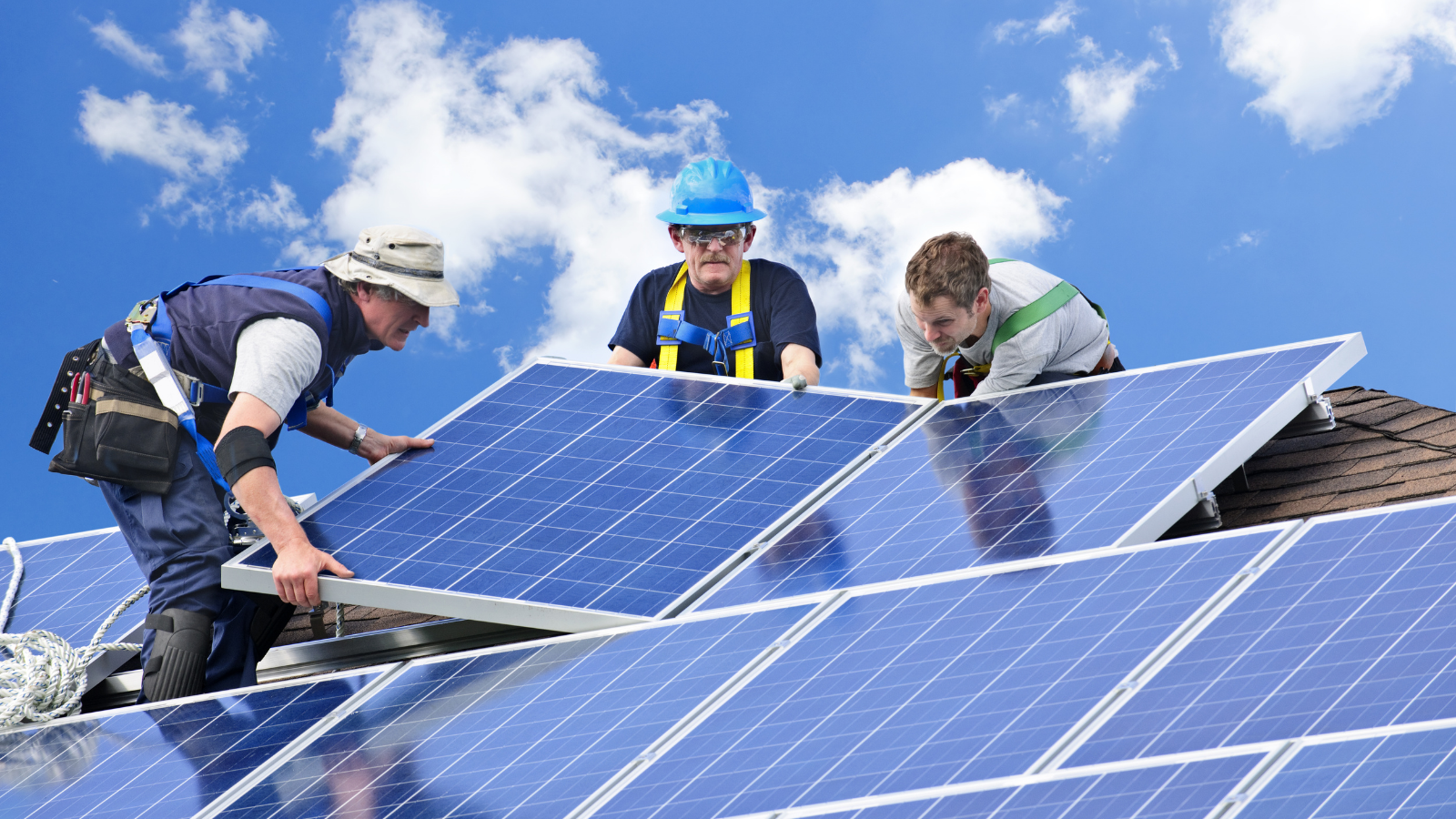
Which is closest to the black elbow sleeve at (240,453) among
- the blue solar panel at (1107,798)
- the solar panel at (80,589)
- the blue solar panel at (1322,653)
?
the solar panel at (80,589)

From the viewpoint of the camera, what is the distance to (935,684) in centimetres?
511

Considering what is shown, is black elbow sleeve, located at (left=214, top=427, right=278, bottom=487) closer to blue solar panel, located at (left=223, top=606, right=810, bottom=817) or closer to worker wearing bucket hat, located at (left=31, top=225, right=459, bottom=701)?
worker wearing bucket hat, located at (left=31, top=225, right=459, bottom=701)

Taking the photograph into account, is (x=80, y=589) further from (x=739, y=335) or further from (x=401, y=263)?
(x=739, y=335)

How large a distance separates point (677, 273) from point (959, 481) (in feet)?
10.5

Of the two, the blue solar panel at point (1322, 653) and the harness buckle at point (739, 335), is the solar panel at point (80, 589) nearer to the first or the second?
the harness buckle at point (739, 335)

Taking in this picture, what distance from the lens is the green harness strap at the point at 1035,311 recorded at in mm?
7645

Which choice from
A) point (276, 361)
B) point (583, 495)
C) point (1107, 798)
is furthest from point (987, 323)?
point (1107, 798)

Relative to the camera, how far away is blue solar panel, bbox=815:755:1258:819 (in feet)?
13.1

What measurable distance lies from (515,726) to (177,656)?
7.64ft

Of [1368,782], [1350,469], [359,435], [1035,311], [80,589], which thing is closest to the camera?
[1368,782]

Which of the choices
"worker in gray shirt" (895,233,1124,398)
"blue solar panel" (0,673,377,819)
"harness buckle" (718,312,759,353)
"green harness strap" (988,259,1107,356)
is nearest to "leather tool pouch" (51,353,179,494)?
"blue solar panel" (0,673,377,819)

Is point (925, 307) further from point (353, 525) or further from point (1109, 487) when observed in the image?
point (353, 525)

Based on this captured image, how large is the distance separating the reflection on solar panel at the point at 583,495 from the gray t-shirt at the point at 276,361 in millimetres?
717

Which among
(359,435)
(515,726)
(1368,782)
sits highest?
(359,435)
